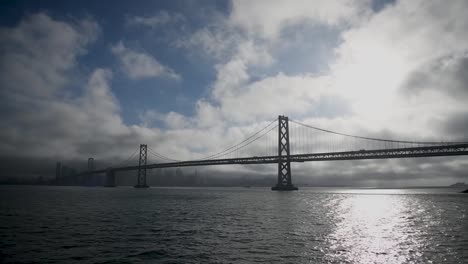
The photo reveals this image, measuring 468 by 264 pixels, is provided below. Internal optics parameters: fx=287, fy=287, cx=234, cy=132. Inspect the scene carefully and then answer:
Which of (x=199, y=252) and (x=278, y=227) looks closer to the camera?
(x=199, y=252)

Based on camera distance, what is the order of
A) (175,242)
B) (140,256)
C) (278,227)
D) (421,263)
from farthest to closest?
(278,227) < (175,242) < (140,256) < (421,263)

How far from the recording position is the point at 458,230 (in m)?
17.9

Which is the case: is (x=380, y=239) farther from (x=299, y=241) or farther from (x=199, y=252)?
(x=199, y=252)

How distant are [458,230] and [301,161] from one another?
69056 millimetres

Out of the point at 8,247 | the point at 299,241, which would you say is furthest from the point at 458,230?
the point at 8,247

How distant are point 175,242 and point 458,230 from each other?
17282 mm

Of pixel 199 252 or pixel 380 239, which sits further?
pixel 380 239

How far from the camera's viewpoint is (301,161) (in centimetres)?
8656

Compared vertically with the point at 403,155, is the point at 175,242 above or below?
below

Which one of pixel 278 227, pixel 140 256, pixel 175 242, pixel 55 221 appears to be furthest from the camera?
pixel 55 221

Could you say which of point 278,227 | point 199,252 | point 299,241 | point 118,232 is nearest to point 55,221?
point 118,232

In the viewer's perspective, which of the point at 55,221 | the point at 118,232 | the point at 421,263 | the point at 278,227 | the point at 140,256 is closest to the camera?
the point at 421,263

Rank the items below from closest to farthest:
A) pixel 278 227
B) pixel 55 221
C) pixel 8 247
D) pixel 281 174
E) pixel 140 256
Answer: pixel 140 256 < pixel 8 247 < pixel 278 227 < pixel 55 221 < pixel 281 174

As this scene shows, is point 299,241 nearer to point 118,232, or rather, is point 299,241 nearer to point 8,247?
point 118,232
